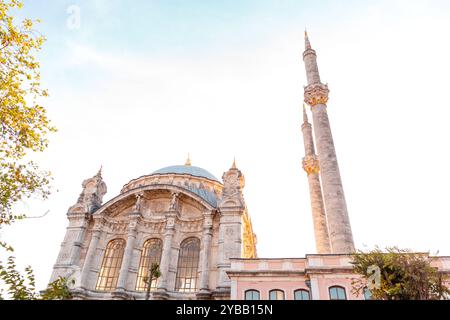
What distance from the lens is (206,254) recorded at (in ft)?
85.3

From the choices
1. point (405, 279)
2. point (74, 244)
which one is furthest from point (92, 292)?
point (405, 279)

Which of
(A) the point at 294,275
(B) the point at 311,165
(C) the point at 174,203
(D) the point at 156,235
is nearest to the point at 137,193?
(C) the point at 174,203

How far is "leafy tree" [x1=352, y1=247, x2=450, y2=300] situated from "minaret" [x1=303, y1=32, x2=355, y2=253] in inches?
332

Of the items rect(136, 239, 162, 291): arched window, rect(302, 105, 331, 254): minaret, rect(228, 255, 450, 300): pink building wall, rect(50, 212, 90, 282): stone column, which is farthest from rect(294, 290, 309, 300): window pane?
rect(50, 212, 90, 282): stone column

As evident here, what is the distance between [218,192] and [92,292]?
16256mm

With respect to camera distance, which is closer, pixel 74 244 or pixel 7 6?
pixel 7 6

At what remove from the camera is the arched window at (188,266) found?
25.8 m

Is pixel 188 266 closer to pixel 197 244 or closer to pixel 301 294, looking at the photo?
pixel 197 244

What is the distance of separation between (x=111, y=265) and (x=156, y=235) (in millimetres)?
4543

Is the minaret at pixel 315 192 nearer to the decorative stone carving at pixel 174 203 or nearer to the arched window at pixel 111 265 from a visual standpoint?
the decorative stone carving at pixel 174 203

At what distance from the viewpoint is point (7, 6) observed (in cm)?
1238

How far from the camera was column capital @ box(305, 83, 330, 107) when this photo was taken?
29.7 meters

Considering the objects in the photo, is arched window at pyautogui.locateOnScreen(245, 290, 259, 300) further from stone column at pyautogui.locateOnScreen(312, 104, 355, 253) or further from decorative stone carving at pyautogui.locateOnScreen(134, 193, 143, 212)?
decorative stone carving at pyautogui.locateOnScreen(134, 193, 143, 212)
